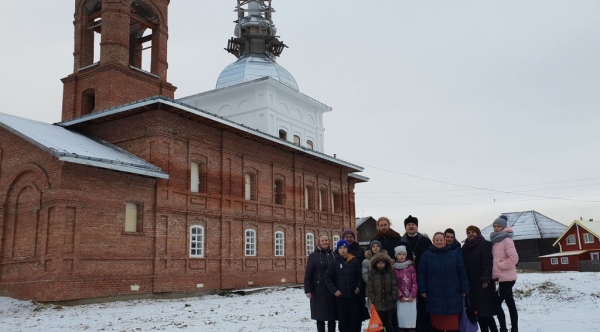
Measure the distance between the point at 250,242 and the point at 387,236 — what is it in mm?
14078

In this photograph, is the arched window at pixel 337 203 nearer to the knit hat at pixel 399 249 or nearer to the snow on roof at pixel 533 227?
the snow on roof at pixel 533 227

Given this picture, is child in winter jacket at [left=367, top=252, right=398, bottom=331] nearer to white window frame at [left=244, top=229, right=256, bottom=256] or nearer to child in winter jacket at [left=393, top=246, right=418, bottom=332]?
child in winter jacket at [left=393, top=246, right=418, bottom=332]

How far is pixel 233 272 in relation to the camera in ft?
66.3

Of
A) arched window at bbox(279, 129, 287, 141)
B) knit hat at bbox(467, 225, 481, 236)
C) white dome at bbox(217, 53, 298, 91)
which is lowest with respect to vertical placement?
knit hat at bbox(467, 225, 481, 236)

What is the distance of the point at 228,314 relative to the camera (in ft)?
40.5

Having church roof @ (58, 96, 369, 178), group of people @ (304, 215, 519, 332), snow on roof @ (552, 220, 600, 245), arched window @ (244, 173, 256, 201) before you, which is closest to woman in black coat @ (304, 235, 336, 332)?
group of people @ (304, 215, 519, 332)

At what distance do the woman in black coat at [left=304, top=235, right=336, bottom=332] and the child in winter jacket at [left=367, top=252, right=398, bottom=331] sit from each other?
2.91ft

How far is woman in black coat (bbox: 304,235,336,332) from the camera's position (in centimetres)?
794

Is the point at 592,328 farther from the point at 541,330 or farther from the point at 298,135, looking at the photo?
the point at 298,135

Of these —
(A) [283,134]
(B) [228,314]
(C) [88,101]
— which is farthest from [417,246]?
(A) [283,134]

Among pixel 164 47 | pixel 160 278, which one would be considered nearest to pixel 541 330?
pixel 160 278

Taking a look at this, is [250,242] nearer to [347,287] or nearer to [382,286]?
[347,287]

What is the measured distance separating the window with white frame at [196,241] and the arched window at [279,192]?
5344 millimetres

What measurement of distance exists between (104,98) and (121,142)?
3.10m
